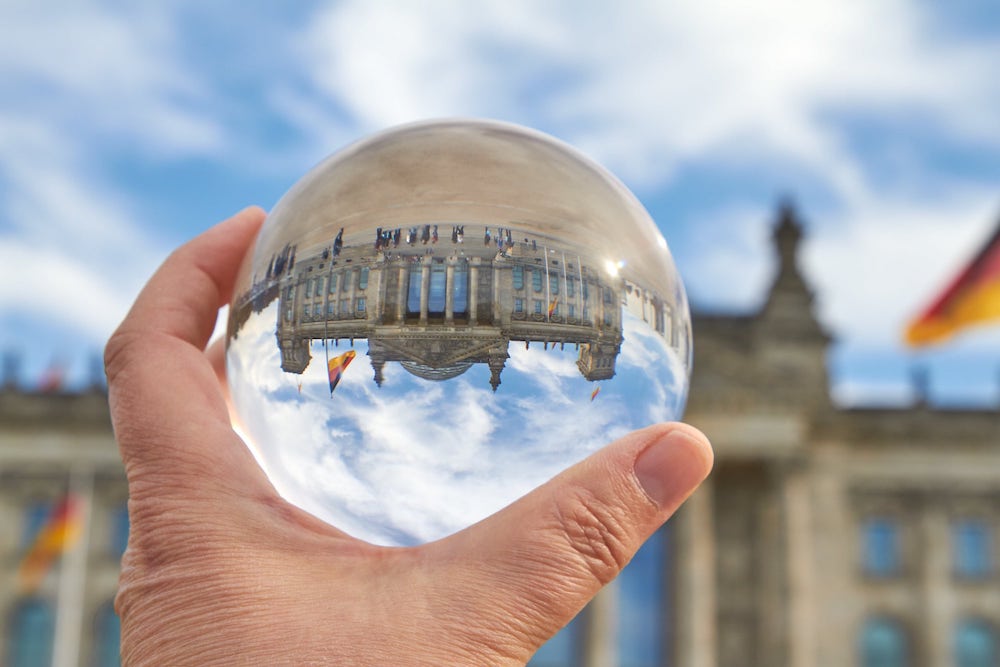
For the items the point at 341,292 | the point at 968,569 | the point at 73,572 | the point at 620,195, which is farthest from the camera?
the point at 968,569

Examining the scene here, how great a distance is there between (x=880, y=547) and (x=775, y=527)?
506 cm

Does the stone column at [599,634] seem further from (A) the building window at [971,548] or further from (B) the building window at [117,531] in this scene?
Answer: (B) the building window at [117,531]

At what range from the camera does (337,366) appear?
2.99m

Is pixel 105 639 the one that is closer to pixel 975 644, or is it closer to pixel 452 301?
pixel 975 644

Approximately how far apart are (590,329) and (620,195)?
59 centimetres

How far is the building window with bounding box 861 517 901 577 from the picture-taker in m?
44.3

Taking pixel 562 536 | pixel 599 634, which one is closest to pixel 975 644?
pixel 599 634

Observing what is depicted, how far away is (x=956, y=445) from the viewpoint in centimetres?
4503

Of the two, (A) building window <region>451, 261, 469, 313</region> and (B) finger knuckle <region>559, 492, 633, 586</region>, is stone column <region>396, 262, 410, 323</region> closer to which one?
(A) building window <region>451, 261, 469, 313</region>

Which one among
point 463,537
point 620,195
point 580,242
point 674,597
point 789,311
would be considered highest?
point 789,311

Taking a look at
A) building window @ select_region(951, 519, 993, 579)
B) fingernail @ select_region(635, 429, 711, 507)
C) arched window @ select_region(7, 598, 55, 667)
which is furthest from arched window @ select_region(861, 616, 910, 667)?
fingernail @ select_region(635, 429, 711, 507)

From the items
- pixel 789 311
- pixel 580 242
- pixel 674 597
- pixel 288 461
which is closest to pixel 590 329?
pixel 580 242

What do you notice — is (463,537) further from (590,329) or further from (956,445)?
(956,445)

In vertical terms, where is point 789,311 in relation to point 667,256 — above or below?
above
